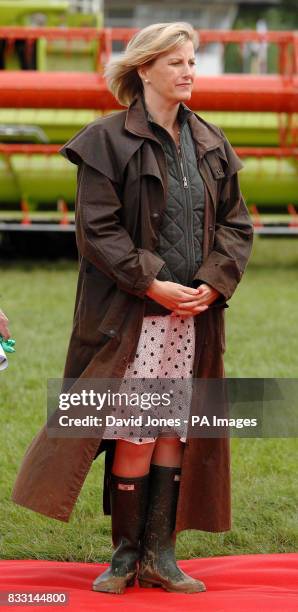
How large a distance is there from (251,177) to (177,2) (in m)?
31.2

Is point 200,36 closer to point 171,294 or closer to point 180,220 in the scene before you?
point 180,220

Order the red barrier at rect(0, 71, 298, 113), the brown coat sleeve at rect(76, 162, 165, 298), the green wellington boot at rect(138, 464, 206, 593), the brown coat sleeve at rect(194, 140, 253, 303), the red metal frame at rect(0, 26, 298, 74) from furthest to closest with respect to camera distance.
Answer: the red metal frame at rect(0, 26, 298, 74)
the red barrier at rect(0, 71, 298, 113)
the green wellington boot at rect(138, 464, 206, 593)
the brown coat sleeve at rect(194, 140, 253, 303)
the brown coat sleeve at rect(76, 162, 165, 298)

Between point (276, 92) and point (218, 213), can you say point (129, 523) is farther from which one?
point (276, 92)

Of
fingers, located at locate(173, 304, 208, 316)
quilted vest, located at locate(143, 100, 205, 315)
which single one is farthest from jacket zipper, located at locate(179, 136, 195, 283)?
fingers, located at locate(173, 304, 208, 316)

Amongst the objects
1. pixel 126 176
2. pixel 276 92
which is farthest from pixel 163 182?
pixel 276 92

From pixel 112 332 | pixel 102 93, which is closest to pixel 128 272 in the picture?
pixel 112 332

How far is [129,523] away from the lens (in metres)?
3.75

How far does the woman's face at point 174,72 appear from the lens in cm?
359

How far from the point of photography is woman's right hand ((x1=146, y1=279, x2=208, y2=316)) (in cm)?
356

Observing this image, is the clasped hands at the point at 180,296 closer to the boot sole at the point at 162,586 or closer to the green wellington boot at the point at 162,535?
the green wellington boot at the point at 162,535

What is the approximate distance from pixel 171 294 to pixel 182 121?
1.81ft

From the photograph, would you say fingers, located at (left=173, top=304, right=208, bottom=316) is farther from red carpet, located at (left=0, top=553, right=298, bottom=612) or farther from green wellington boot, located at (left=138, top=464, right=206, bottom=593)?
red carpet, located at (left=0, top=553, right=298, bottom=612)

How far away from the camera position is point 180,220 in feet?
11.9

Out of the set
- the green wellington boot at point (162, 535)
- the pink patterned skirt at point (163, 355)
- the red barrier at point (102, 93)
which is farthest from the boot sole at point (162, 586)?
the red barrier at point (102, 93)
